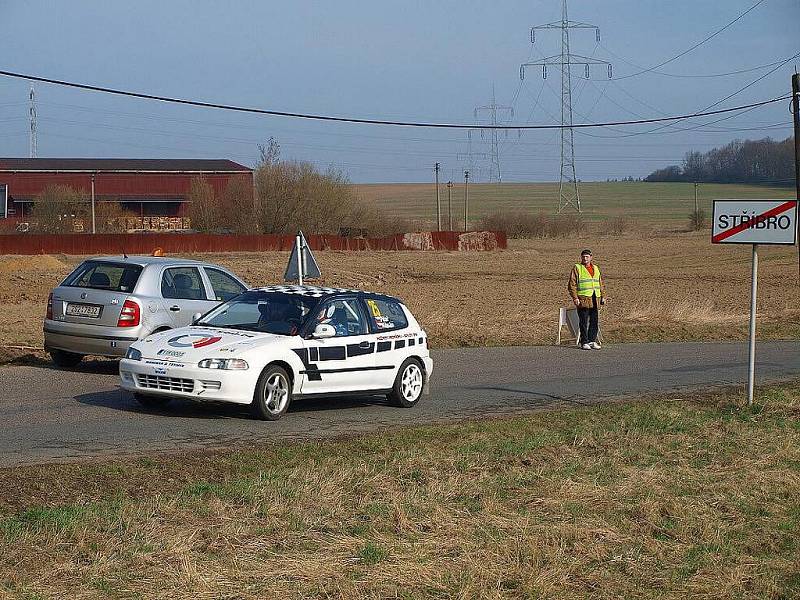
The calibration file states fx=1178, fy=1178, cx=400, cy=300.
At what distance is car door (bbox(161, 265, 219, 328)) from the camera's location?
53.1 feet

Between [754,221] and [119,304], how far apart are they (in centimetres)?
814

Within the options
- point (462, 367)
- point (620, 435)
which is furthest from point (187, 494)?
point (462, 367)

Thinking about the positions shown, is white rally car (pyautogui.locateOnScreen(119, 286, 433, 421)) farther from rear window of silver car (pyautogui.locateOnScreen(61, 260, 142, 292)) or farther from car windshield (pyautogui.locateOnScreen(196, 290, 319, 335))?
rear window of silver car (pyautogui.locateOnScreen(61, 260, 142, 292))

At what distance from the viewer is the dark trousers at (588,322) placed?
2147 centimetres

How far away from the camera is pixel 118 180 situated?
90.0 metres

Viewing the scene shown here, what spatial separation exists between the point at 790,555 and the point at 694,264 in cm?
5598

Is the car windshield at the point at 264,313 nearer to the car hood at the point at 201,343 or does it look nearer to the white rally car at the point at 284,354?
the white rally car at the point at 284,354

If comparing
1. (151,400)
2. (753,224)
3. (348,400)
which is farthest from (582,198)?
(151,400)

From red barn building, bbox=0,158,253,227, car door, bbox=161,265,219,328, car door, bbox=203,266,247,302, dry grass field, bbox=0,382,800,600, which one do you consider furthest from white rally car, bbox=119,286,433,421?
red barn building, bbox=0,158,253,227

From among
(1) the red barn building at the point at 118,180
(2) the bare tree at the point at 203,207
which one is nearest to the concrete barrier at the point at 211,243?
(2) the bare tree at the point at 203,207

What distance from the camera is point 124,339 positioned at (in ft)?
50.7

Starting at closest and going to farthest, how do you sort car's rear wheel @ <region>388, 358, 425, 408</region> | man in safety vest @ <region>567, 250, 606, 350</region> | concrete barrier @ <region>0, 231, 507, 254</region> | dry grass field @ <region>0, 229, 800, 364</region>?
1. car's rear wheel @ <region>388, 358, 425, 408</region>
2. man in safety vest @ <region>567, 250, 606, 350</region>
3. dry grass field @ <region>0, 229, 800, 364</region>
4. concrete barrier @ <region>0, 231, 507, 254</region>

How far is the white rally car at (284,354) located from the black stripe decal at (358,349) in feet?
0.04

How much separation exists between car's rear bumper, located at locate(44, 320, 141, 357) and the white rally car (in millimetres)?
2121
